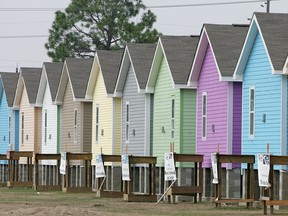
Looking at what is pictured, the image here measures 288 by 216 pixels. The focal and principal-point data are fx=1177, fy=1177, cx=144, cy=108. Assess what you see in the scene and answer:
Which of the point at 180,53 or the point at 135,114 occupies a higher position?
the point at 180,53

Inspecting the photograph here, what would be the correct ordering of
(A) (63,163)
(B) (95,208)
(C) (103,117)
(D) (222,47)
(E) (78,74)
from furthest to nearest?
(E) (78,74), (C) (103,117), (A) (63,163), (D) (222,47), (B) (95,208)

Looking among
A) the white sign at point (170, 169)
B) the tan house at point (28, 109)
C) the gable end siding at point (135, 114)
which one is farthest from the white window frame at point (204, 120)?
the tan house at point (28, 109)

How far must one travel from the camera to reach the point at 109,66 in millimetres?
60125

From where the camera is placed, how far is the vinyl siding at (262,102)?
41.3 metres

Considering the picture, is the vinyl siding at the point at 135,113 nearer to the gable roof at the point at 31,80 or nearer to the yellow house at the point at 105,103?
the yellow house at the point at 105,103

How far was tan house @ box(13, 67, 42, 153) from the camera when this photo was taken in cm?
7194

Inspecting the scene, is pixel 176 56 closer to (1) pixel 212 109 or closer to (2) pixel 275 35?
(1) pixel 212 109

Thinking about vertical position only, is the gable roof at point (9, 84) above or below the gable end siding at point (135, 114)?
above

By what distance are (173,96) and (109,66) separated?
9580mm

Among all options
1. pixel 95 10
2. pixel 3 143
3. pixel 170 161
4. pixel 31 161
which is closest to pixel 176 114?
pixel 170 161

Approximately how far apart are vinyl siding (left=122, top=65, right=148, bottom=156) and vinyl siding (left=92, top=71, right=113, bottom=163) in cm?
206

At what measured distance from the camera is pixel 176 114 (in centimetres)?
5072

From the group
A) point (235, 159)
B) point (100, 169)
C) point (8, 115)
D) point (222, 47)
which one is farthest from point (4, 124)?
point (235, 159)

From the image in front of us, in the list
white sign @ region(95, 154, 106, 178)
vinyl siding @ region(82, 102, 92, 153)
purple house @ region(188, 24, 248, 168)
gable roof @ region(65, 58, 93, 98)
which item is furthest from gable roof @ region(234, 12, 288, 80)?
vinyl siding @ region(82, 102, 92, 153)
